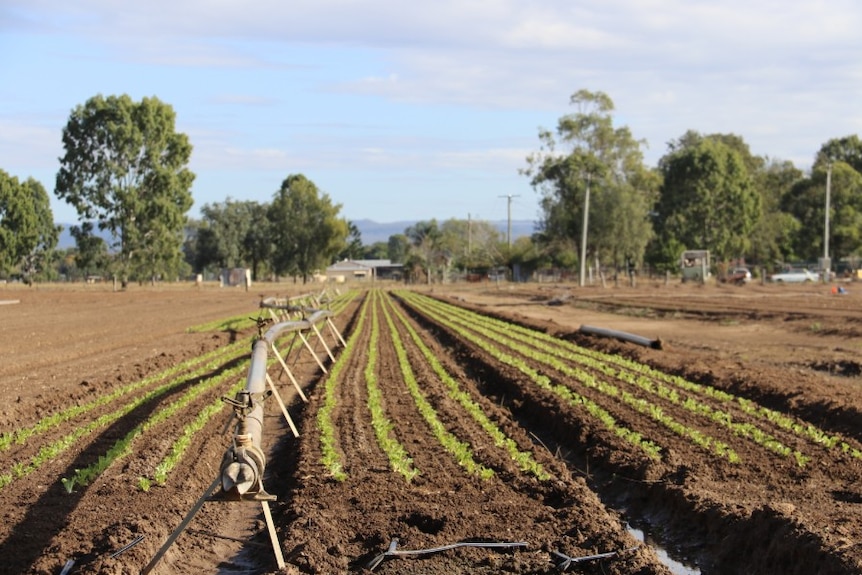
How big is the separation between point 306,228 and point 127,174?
111 ft

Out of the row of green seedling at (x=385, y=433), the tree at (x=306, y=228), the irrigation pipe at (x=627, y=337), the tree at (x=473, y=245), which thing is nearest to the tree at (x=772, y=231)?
the tree at (x=473, y=245)

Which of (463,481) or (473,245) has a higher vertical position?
(473,245)

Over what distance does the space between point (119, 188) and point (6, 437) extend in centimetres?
6302

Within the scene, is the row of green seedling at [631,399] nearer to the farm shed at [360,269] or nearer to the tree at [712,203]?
the tree at [712,203]

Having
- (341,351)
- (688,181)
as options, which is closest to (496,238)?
(688,181)

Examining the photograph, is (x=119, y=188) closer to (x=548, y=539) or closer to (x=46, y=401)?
(x=46, y=401)

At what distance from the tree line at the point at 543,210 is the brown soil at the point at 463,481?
55077 mm

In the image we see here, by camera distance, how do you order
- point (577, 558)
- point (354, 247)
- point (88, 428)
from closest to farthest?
1. point (577, 558)
2. point (88, 428)
3. point (354, 247)

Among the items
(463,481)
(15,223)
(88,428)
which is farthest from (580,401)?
(15,223)

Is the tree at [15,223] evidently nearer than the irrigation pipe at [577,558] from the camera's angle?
No

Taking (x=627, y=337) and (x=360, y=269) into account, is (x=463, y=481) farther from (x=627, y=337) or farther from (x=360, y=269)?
(x=360, y=269)

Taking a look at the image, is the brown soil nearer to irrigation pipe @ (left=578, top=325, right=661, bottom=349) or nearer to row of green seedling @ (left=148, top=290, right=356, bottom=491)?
row of green seedling @ (left=148, top=290, right=356, bottom=491)

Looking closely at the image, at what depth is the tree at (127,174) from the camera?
70.3 m

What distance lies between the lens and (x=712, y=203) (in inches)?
3305
